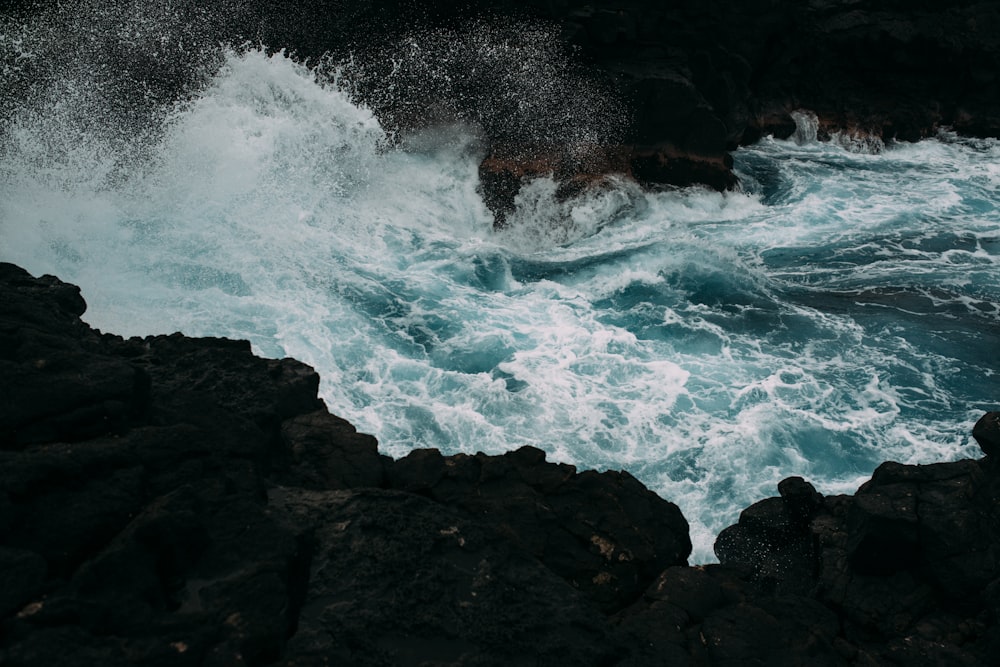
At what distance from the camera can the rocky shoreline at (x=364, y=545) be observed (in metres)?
4.31

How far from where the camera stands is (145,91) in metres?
16.3

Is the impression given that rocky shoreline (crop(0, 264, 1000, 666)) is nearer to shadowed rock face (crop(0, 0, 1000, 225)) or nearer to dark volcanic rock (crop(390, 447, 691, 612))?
dark volcanic rock (crop(390, 447, 691, 612))

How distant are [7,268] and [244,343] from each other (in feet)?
6.90

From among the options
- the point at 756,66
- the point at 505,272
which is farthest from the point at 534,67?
the point at 756,66

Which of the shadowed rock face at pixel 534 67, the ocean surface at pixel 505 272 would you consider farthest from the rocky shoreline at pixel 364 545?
the shadowed rock face at pixel 534 67

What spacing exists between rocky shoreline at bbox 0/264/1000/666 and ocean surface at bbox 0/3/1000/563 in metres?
2.40

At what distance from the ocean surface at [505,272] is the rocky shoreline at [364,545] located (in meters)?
2.40

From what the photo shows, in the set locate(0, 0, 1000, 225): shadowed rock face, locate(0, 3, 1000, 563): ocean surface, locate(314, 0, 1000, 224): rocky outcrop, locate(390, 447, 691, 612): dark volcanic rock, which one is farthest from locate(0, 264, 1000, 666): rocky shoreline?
locate(314, 0, 1000, 224): rocky outcrop

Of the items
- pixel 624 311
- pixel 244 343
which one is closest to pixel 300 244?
pixel 624 311

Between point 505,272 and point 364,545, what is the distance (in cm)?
990

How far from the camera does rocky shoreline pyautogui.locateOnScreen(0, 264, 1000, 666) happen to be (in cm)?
431

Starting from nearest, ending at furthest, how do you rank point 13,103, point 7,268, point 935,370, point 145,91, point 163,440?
point 163,440 < point 7,268 < point 935,370 < point 13,103 < point 145,91

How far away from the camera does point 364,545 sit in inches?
203

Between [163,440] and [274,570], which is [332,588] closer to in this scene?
[274,570]
